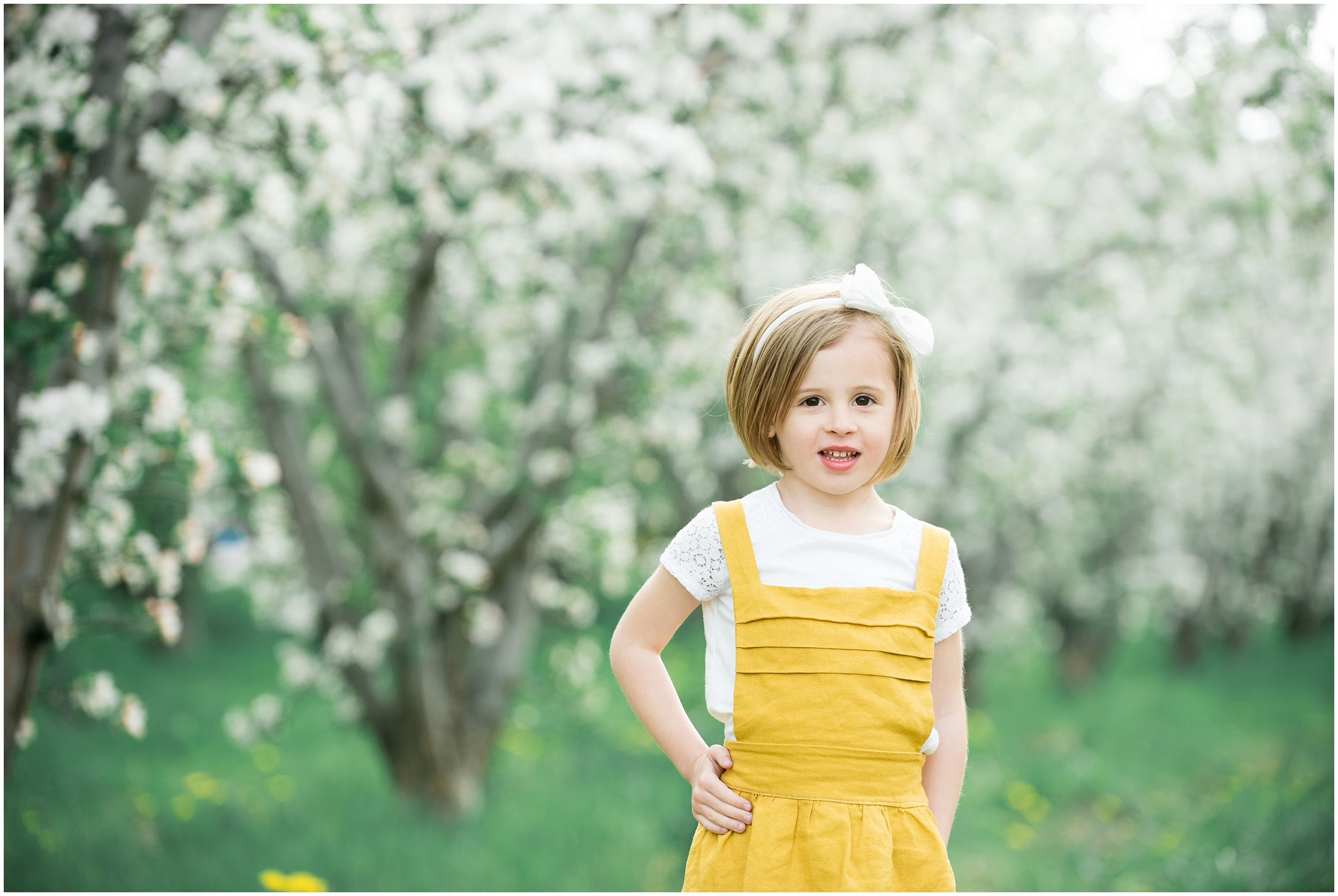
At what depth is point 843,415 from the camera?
1.69 meters

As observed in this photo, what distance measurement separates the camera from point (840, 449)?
5.63 feet

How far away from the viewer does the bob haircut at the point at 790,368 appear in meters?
1.71

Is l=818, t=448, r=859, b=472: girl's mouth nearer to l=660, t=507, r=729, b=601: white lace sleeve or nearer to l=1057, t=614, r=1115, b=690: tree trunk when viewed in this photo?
l=660, t=507, r=729, b=601: white lace sleeve

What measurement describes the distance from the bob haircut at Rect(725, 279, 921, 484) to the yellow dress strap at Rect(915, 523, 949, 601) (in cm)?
13

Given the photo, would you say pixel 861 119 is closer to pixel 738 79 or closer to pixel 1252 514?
pixel 738 79

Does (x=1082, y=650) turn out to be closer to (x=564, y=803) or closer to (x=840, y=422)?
(x=564, y=803)

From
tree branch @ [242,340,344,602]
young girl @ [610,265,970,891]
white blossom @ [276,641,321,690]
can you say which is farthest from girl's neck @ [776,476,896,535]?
white blossom @ [276,641,321,690]

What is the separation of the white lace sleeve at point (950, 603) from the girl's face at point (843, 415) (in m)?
0.23

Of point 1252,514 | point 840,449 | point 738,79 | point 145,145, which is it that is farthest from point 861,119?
point 1252,514

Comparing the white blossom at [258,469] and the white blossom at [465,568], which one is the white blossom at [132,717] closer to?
the white blossom at [258,469]

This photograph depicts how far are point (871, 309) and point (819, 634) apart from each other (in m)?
0.56

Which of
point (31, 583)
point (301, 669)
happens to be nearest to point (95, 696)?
point (31, 583)

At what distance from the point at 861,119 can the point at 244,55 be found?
3058mm

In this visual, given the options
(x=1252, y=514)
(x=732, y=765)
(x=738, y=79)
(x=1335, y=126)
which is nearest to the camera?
(x=732, y=765)
